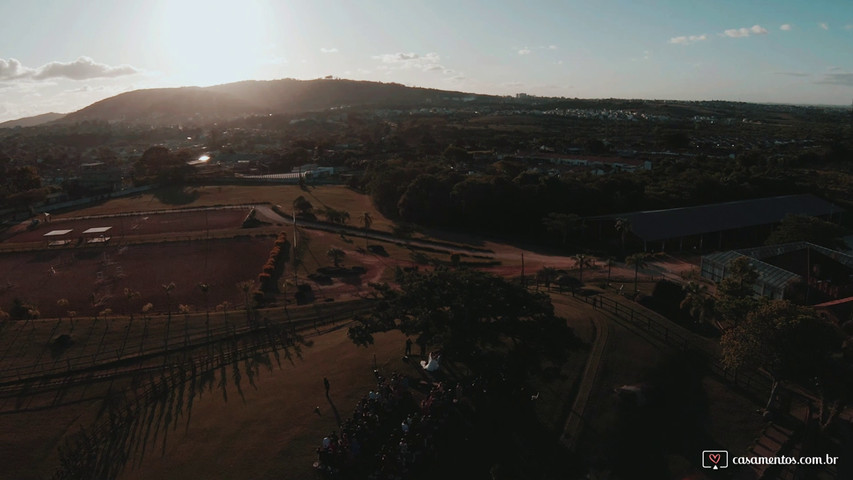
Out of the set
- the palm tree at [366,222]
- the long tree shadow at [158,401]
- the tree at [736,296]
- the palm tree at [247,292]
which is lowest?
the long tree shadow at [158,401]

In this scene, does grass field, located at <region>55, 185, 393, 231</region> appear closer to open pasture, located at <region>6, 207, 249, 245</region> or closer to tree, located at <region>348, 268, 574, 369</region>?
open pasture, located at <region>6, 207, 249, 245</region>

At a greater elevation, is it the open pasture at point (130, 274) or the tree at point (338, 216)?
the tree at point (338, 216)

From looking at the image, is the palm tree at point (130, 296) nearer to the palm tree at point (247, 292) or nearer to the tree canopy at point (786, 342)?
the palm tree at point (247, 292)

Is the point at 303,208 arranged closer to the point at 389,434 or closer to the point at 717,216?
the point at 717,216

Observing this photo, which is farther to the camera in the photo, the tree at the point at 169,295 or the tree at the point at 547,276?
the tree at the point at 547,276

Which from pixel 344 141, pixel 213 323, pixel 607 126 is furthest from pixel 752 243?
pixel 607 126

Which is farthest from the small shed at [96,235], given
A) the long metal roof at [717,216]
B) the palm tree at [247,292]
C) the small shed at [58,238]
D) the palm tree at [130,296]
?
the long metal roof at [717,216]

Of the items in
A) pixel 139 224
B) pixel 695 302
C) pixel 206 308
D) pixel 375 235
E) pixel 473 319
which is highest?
pixel 473 319

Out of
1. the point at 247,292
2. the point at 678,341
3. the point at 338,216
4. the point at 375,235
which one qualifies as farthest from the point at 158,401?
the point at 338,216
